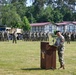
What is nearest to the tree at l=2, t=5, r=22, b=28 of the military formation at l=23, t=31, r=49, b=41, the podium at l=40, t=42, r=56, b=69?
the military formation at l=23, t=31, r=49, b=41

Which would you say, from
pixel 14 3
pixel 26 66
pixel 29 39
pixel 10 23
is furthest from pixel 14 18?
pixel 26 66

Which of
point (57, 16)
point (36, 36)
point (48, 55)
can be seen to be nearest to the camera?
Result: point (48, 55)

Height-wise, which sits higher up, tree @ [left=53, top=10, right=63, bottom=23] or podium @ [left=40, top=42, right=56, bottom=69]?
tree @ [left=53, top=10, right=63, bottom=23]

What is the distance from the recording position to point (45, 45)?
13.9m

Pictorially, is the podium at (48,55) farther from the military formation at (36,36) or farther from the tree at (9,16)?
the tree at (9,16)

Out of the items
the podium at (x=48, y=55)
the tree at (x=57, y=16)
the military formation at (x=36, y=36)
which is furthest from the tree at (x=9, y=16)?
the podium at (x=48, y=55)

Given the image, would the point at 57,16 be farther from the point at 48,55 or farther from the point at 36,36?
the point at 48,55

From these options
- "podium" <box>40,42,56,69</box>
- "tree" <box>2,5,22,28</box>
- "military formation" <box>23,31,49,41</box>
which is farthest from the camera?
"tree" <box>2,5,22,28</box>

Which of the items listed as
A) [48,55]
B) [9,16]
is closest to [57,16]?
[9,16]

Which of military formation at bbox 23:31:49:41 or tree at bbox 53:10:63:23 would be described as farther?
tree at bbox 53:10:63:23

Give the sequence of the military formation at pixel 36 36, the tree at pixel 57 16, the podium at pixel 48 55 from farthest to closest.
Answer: the tree at pixel 57 16 → the military formation at pixel 36 36 → the podium at pixel 48 55

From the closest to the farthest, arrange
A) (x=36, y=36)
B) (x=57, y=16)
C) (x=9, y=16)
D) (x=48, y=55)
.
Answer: (x=48, y=55) → (x=36, y=36) → (x=9, y=16) → (x=57, y=16)

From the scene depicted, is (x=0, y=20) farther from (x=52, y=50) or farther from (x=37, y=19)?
(x=52, y=50)

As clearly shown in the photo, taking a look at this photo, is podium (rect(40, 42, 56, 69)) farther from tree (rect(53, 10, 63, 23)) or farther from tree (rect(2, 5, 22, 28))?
tree (rect(53, 10, 63, 23))
